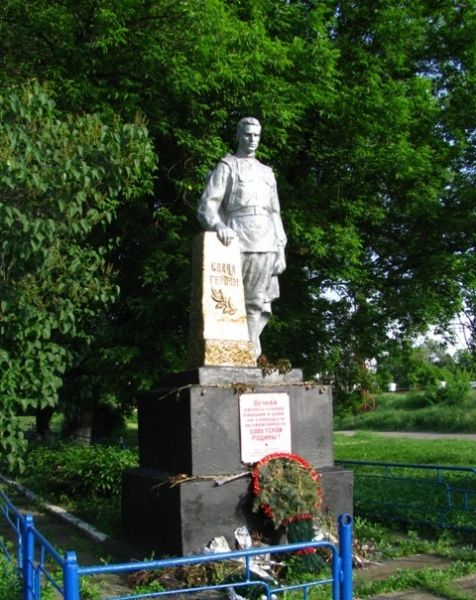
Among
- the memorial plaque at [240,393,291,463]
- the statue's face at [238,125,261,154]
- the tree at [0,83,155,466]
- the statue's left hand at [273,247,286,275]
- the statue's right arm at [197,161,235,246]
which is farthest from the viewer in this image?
the statue's left hand at [273,247,286,275]

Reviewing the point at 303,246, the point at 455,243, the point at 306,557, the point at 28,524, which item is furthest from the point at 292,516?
the point at 455,243

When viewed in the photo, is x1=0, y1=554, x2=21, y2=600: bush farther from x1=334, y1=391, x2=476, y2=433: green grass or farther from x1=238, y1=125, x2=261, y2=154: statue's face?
x1=334, y1=391, x2=476, y2=433: green grass

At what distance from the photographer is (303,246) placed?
12.2 metres

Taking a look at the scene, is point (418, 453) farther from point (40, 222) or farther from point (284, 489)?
point (40, 222)

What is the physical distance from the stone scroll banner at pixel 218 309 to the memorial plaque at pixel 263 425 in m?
0.41

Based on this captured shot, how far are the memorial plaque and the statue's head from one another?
2.45 m

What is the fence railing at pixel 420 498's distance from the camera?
792 cm

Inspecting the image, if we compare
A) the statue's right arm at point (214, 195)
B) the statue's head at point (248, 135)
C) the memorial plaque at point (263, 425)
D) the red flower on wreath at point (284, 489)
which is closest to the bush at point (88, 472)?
the memorial plaque at point (263, 425)

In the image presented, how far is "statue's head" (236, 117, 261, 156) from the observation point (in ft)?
23.9

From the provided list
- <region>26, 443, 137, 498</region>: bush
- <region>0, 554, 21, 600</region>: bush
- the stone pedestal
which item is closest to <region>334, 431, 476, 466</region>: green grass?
<region>26, 443, 137, 498</region>: bush

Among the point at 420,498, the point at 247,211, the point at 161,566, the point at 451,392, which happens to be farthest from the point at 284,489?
the point at 451,392

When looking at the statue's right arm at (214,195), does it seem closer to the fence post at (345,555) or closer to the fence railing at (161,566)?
the fence railing at (161,566)

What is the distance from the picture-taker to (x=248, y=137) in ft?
24.1

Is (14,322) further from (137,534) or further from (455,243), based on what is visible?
(455,243)
